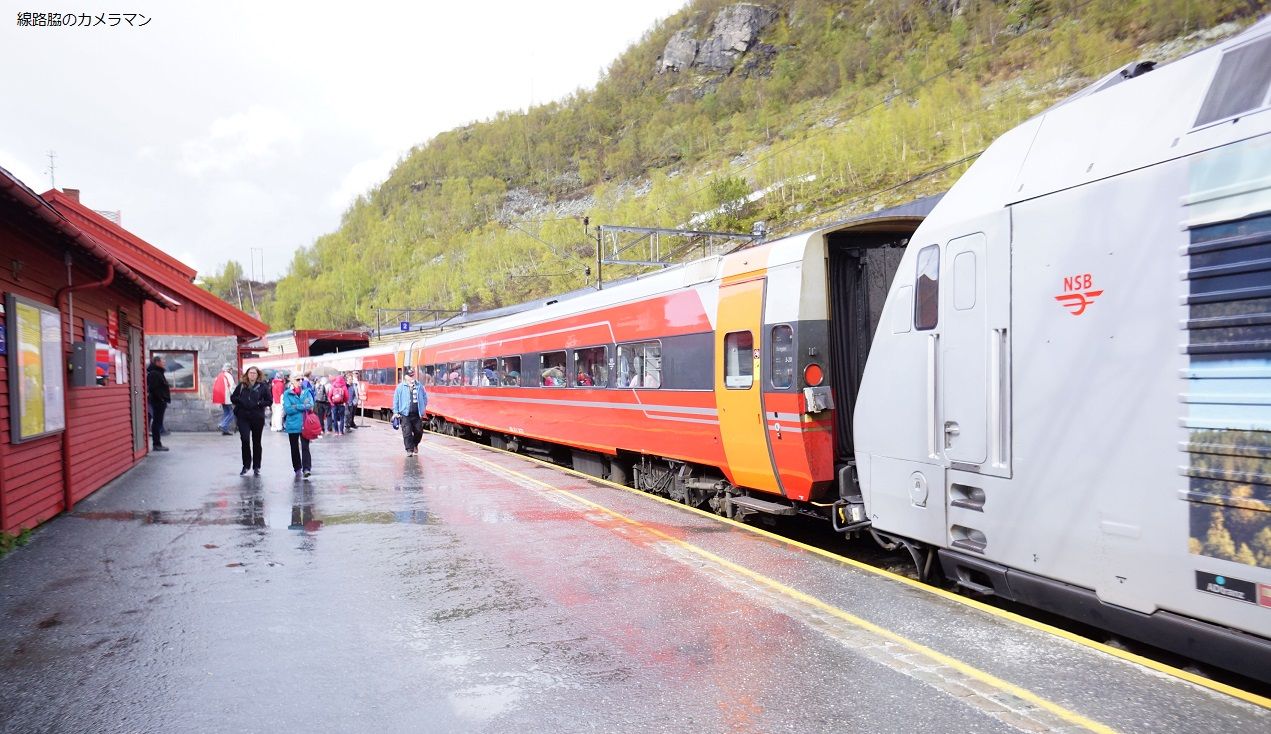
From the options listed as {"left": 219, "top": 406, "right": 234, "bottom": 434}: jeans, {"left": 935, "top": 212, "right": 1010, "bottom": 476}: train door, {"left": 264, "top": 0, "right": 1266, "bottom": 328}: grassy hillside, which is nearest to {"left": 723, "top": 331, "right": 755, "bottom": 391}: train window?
{"left": 935, "top": 212, "right": 1010, "bottom": 476}: train door

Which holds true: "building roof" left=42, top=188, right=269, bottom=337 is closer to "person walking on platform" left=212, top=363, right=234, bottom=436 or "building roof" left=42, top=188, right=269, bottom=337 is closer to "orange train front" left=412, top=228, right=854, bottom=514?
"person walking on platform" left=212, top=363, right=234, bottom=436

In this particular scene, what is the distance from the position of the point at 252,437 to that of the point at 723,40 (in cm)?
17060

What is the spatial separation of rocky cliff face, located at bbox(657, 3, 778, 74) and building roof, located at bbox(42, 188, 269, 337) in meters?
154

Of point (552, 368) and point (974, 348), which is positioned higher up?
point (974, 348)

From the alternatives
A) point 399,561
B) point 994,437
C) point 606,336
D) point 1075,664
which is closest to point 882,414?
point 994,437

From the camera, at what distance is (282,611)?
5.30 m

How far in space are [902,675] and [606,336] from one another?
26.7ft

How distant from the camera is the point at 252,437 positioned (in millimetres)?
12352

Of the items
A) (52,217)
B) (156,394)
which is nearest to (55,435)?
(52,217)

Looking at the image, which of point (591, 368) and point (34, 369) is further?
point (591, 368)

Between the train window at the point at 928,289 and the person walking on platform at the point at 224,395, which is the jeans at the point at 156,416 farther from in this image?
the train window at the point at 928,289

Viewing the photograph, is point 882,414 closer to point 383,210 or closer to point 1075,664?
point 1075,664

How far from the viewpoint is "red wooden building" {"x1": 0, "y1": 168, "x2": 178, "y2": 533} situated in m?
7.20

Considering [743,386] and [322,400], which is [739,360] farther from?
[322,400]
